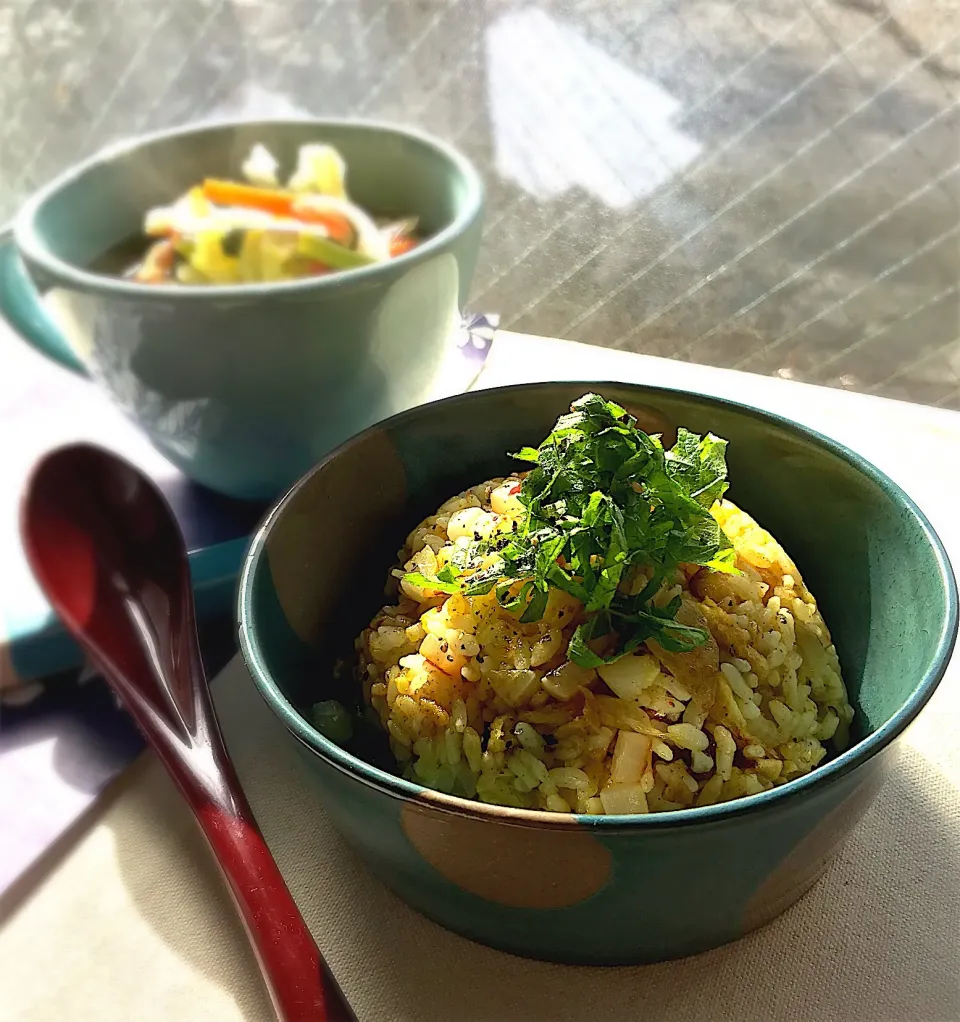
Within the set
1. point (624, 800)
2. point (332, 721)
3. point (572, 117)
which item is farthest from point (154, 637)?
point (572, 117)

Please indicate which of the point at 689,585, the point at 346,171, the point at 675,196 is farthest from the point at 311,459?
the point at 675,196

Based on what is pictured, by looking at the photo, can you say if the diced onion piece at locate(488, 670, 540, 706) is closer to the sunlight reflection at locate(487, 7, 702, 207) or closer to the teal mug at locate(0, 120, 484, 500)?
the teal mug at locate(0, 120, 484, 500)

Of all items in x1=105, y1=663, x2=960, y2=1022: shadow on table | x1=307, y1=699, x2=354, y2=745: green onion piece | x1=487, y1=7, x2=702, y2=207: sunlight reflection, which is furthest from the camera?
x1=487, y1=7, x2=702, y2=207: sunlight reflection

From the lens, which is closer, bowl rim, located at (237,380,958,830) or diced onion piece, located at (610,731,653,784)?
bowl rim, located at (237,380,958,830)

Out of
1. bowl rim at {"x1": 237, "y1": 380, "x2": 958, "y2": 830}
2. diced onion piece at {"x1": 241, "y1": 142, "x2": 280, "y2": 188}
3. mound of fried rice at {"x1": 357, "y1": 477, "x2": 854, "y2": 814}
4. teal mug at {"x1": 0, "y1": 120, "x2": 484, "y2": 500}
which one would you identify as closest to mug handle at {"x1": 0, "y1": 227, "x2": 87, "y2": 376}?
teal mug at {"x1": 0, "y1": 120, "x2": 484, "y2": 500}

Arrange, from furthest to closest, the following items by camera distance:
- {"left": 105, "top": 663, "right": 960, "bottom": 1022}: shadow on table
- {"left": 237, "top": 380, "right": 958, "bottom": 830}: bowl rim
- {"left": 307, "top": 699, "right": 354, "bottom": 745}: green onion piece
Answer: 1. {"left": 307, "top": 699, "right": 354, "bottom": 745}: green onion piece
2. {"left": 105, "top": 663, "right": 960, "bottom": 1022}: shadow on table
3. {"left": 237, "top": 380, "right": 958, "bottom": 830}: bowl rim

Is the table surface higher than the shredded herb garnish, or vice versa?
the shredded herb garnish

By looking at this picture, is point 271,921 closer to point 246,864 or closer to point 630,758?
point 246,864
